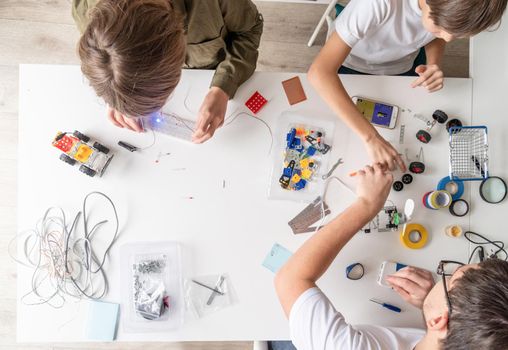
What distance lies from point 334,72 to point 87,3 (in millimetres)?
712

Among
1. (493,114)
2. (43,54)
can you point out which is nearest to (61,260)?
(43,54)

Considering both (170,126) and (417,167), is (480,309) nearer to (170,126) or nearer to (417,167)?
(417,167)

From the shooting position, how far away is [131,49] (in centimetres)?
82

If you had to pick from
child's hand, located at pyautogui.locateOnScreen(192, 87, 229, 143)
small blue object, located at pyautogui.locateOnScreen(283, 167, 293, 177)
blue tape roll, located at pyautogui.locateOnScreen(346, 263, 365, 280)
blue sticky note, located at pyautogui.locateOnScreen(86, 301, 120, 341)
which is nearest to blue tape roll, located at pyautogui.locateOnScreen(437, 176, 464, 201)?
blue tape roll, located at pyautogui.locateOnScreen(346, 263, 365, 280)

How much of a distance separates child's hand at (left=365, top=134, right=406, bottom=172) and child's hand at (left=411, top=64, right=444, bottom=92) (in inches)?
8.5

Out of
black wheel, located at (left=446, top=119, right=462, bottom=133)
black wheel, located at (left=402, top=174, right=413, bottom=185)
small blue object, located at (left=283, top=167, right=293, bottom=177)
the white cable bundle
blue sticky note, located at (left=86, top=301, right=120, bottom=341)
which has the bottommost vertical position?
blue sticky note, located at (left=86, top=301, right=120, bottom=341)

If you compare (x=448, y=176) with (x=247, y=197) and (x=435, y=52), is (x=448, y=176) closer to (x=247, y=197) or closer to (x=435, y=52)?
(x=435, y=52)

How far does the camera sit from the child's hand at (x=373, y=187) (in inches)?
48.3

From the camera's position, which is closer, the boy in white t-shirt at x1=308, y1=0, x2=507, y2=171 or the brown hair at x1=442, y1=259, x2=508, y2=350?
the brown hair at x1=442, y1=259, x2=508, y2=350

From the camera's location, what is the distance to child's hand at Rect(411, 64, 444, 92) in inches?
50.0

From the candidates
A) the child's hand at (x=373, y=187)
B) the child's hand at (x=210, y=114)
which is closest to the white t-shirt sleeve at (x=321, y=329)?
the child's hand at (x=373, y=187)

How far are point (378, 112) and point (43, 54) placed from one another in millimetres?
1564

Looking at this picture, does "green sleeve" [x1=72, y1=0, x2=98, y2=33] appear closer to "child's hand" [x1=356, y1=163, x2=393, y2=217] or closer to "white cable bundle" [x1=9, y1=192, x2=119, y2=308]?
"white cable bundle" [x1=9, y1=192, x2=119, y2=308]

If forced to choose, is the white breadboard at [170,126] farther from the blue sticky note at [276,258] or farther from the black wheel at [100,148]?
the blue sticky note at [276,258]
